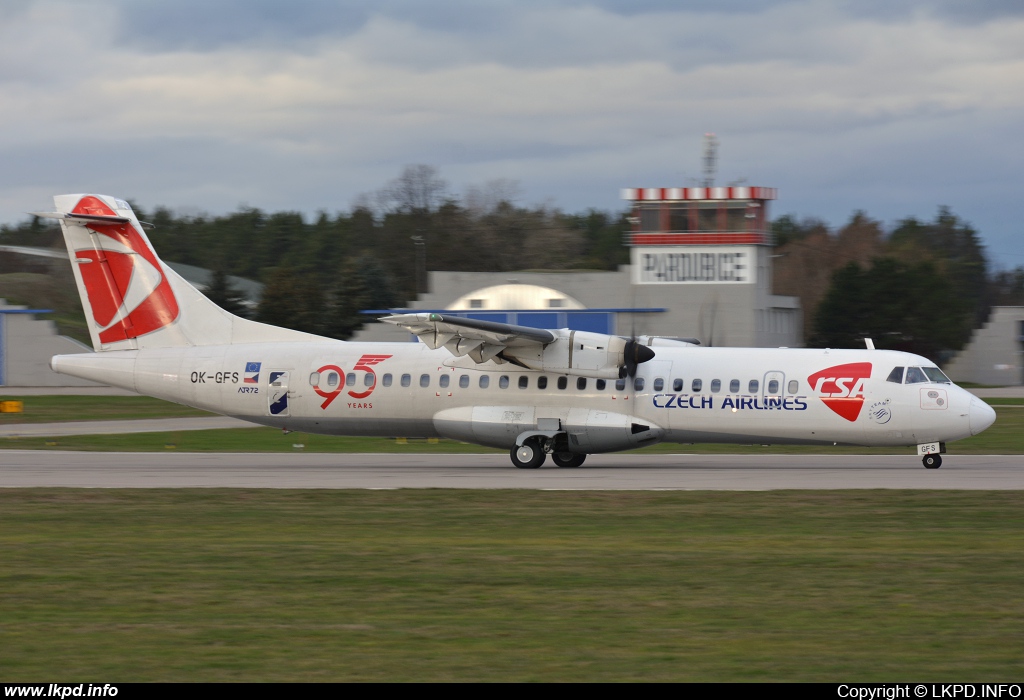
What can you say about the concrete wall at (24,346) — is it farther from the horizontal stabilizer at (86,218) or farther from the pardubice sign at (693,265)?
the horizontal stabilizer at (86,218)

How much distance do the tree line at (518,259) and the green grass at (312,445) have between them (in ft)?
123

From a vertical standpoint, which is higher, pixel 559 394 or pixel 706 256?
pixel 706 256

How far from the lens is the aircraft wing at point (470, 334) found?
20.8m

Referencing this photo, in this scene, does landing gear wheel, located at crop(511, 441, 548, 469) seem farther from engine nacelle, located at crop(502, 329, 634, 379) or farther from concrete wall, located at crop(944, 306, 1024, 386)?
concrete wall, located at crop(944, 306, 1024, 386)

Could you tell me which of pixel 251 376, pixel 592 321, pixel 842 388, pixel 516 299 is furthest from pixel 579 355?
pixel 516 299

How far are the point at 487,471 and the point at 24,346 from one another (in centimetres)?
4548

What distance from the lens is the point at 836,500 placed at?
659 inches

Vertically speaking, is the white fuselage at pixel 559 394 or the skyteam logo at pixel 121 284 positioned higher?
the skyteam logo at pixel 121 284

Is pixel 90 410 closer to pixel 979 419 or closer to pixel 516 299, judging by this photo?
pixel 516 299

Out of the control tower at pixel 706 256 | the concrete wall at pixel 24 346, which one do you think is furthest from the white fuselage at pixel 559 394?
the concrete wall at pixel 24 346

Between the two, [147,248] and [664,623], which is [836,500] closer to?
[664,623]

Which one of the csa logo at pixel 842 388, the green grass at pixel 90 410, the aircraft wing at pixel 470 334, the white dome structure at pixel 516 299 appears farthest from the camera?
the white dome structure at pixel 516 299

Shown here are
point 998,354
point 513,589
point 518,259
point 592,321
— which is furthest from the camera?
point 518,259

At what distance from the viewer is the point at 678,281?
5631 cm
